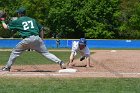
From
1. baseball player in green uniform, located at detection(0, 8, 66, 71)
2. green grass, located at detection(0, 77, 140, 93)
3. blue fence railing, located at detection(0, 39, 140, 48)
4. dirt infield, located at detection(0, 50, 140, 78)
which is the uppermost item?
baseball player in green uniform, located at detection(0, 8, 66, 71)

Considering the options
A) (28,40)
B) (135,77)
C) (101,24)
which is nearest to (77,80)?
(135,77)

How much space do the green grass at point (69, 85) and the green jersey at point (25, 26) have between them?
6.52 feet

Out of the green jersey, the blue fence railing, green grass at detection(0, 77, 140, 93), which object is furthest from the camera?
the blue fence railing

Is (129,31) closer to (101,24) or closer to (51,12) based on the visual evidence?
(101,24)

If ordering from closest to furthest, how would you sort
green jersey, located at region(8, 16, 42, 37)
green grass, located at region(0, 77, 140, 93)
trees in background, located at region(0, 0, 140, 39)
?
green grass, located at region(0, 77, 140, 93)
green jersey, located at region(8, 16, 42, 37)
trees in background, located at region(0, 0, 140, 39)

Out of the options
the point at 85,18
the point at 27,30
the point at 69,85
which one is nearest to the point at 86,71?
the point at 27,30

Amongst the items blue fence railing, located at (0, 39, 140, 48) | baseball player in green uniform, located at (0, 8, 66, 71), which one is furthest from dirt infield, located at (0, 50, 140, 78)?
blue fence railing, located at (0, 39, 140, 48)

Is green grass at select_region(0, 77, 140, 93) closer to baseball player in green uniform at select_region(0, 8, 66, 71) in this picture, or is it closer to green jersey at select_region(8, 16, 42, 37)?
baseball player in green uniform at select_region(0, 8, 66, 71)

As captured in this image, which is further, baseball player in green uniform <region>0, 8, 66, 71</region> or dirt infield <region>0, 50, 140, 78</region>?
baseball player in green uniform <region>0, 8, 66, 71</region>

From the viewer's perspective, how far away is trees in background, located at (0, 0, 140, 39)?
211ft

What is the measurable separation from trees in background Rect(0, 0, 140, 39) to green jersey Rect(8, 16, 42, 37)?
5185 cm

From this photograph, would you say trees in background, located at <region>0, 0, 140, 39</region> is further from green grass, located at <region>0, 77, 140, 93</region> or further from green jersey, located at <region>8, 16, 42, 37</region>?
green grass, located at <region>0, 77, 140, 93</region>

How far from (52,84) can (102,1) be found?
57.6 metres

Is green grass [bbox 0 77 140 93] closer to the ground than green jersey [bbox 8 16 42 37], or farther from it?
closer to the ground
